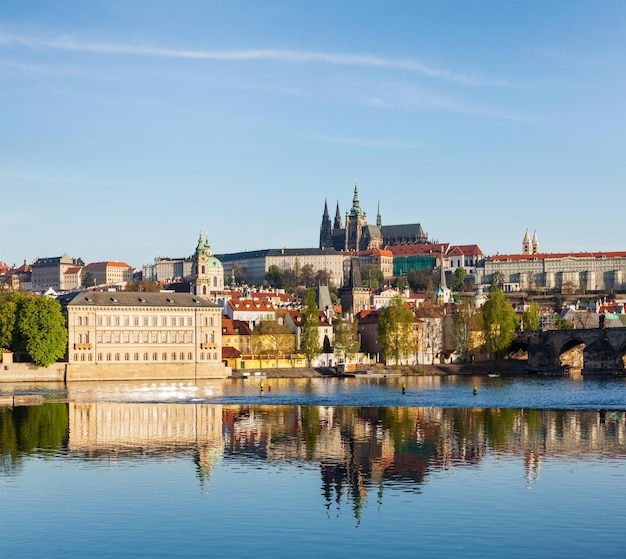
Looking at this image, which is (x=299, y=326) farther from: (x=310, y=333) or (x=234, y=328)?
(x=310, y=333)

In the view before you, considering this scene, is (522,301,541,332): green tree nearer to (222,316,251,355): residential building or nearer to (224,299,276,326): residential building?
(224,299,276,326): residential building

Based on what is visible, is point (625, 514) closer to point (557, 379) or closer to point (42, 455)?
point (42, 455)

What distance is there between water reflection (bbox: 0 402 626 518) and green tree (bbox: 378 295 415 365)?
4778 centimetres

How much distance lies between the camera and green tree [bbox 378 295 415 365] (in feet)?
361

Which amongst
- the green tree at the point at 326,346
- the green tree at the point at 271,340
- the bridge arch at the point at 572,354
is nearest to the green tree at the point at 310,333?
the green tree at the point at 271,340

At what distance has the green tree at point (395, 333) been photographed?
110 metres

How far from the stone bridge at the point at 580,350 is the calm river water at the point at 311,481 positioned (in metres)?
47.9

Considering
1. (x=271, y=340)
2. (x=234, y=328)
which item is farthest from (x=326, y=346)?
(x=234, y=328)

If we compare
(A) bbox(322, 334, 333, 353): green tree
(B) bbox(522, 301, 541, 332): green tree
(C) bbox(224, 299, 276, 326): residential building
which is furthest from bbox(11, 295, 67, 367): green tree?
(B) bbox(522, 301, 541, 332): green tree

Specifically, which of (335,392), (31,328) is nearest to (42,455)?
(335,392)

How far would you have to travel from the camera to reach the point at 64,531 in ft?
92.7

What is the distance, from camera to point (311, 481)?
34.8 meters

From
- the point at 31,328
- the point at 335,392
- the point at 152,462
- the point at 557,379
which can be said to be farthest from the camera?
the point at 557,379

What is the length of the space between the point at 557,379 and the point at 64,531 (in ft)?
255
